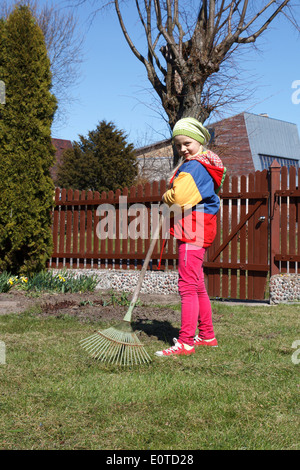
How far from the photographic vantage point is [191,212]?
4090 millimetres

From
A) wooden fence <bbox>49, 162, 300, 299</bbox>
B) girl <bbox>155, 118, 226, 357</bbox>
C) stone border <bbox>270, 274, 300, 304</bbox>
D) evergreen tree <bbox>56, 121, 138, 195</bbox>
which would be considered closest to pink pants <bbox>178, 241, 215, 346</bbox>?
girl <bbox>155, 118, 226, 357</bbox>

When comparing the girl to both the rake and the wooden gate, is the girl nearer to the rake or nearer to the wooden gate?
the rake

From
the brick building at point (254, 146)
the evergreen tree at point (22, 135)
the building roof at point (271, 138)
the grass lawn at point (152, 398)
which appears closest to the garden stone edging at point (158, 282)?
the evergreen tree at point (22, 135)

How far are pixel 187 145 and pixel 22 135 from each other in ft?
17.6

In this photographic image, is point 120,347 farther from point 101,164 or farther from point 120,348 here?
point 101,164

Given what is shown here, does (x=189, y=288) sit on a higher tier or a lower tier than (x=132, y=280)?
higher

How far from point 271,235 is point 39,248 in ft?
13.5

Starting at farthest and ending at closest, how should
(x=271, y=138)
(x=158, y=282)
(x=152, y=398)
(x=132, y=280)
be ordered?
(x=271, y=138) → (x=132, y=280) → (x=158, y=282) → (x=152, y=398)

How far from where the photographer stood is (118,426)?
8.51ft

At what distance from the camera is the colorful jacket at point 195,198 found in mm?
4020

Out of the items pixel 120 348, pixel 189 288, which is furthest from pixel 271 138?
pixel 120 348

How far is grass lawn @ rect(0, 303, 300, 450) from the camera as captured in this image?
2.45 metres

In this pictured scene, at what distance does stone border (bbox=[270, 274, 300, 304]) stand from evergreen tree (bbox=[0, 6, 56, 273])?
4.26 metres

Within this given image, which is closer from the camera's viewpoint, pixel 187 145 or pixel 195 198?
pixel 195 198
